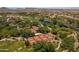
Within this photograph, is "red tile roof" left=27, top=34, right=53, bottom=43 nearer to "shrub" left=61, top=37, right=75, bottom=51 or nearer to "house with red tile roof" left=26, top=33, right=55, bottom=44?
"house with red tile roof" left=26, top=33, right=55, bottom=44

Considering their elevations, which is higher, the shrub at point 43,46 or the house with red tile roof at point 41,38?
the house with red tile roof at point 41,38

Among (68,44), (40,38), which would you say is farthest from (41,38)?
(68,44)

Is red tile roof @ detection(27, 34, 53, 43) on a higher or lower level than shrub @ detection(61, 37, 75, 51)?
higher

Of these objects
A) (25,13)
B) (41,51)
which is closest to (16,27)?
(25,13)

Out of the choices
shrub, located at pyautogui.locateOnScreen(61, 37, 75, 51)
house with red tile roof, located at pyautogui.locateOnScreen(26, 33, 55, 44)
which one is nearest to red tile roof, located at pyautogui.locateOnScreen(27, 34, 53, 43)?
house with red tile roof, located at pyautogui.locateOnScreen(26, 33, 55, 44)

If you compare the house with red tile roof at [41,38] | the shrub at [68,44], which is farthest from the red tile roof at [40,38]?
the shrub at [68,44]

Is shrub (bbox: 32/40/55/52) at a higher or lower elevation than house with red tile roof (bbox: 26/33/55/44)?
lower

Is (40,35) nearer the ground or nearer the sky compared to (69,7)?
nearer the ground

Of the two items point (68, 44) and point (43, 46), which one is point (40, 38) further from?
point (68, 44)

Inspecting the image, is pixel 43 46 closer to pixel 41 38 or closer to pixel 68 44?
pixel 41 38

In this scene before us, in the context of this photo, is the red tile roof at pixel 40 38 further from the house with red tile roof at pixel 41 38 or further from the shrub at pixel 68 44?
the shrub at pixel 68 44
